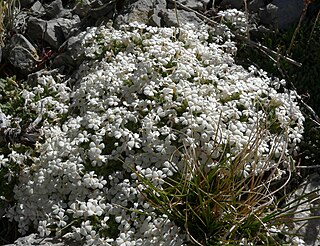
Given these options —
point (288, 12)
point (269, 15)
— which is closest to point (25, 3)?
point (269, 15)

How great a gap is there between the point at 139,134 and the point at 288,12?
203 cm

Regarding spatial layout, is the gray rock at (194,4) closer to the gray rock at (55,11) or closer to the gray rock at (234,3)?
Result: the gray rock at (234,3)

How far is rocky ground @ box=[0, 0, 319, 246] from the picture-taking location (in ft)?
17.6

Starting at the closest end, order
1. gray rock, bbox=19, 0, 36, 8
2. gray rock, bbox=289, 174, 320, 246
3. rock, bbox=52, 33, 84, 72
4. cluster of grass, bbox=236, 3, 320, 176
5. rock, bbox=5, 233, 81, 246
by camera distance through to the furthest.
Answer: rock, bbox=5, 233, 81, 246, gray rock, bbox=289, 174, 320, 246, cluster of grass, bbox=236, 3, 320, 176, rock, bbox=52, 33, 84, 72, gray rock, bbox=19, 0, 36, 8

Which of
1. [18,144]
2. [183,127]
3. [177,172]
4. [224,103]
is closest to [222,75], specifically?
[224,103]

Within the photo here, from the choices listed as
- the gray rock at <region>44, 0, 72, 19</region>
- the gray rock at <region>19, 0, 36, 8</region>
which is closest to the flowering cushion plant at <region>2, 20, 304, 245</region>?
the gray rock at <region>44, 0, 72, 19</region>

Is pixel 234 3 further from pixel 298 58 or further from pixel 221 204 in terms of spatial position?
pixel 221 204

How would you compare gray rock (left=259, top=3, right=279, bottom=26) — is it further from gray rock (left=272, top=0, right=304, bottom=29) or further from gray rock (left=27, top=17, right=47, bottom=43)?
gray rock (left=27, top=17, right=47, bottom=43)

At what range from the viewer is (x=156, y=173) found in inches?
158

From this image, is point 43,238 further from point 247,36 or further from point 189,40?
point 247,36

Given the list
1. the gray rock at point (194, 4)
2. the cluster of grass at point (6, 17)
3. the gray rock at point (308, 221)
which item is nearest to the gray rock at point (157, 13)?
the gray rock at point (194, 4)

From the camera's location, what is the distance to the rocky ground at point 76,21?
5.37m

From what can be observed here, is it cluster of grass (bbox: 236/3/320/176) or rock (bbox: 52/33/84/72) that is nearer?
cluster of grass (bbox: 236/3/320/176)

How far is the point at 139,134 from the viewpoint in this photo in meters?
4.29
